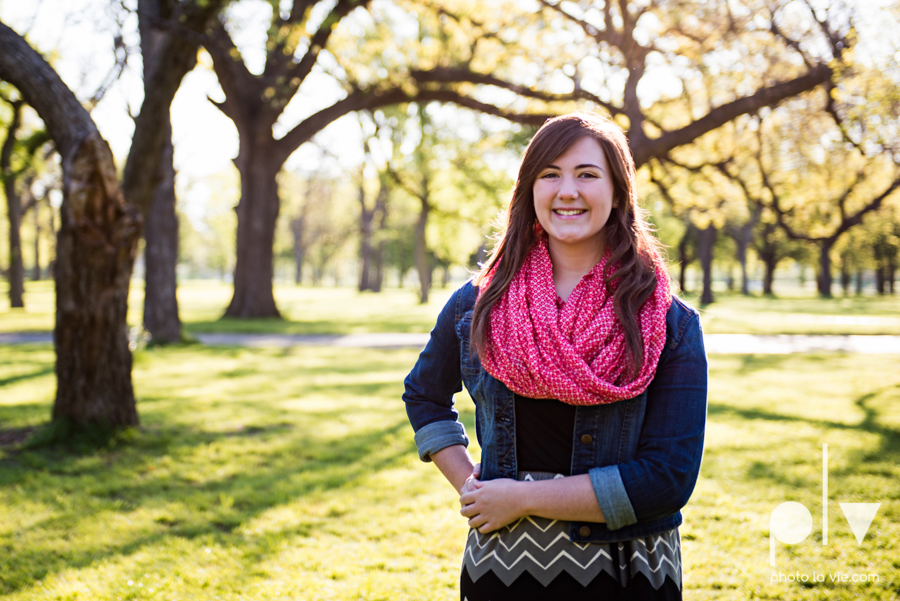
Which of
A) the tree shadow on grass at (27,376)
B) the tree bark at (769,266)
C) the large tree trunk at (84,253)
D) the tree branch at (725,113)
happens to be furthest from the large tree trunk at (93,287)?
the tree bark at (769,266)

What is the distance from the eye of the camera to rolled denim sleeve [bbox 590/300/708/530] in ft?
5.21

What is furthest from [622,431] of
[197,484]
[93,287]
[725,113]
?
[725,113]

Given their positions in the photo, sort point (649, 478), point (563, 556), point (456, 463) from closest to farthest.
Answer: point (649, 478)
point (563, 556)
point (456, 463)

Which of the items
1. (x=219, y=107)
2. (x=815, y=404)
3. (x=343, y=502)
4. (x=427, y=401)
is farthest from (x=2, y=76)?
(x=219, y=107)

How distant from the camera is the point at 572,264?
1.85m

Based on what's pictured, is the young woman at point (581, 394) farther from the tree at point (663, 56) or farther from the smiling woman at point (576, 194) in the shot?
the tree at point (663, 56)

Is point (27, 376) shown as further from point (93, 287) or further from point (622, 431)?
point (622, 431)

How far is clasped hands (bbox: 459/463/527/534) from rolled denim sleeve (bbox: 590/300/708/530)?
208 millimetres

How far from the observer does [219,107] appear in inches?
685

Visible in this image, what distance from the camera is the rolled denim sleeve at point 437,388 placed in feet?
6.40

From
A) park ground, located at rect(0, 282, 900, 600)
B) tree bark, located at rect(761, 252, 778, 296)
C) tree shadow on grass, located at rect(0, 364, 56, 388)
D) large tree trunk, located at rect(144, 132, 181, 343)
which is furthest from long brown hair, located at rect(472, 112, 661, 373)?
tree bark, located at rect(761, 252, 778, 296)

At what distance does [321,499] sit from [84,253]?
3.02 m

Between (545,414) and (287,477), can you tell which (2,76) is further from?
(545,414)

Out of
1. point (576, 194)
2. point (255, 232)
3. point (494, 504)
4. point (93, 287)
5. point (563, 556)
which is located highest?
point (255, 232)
